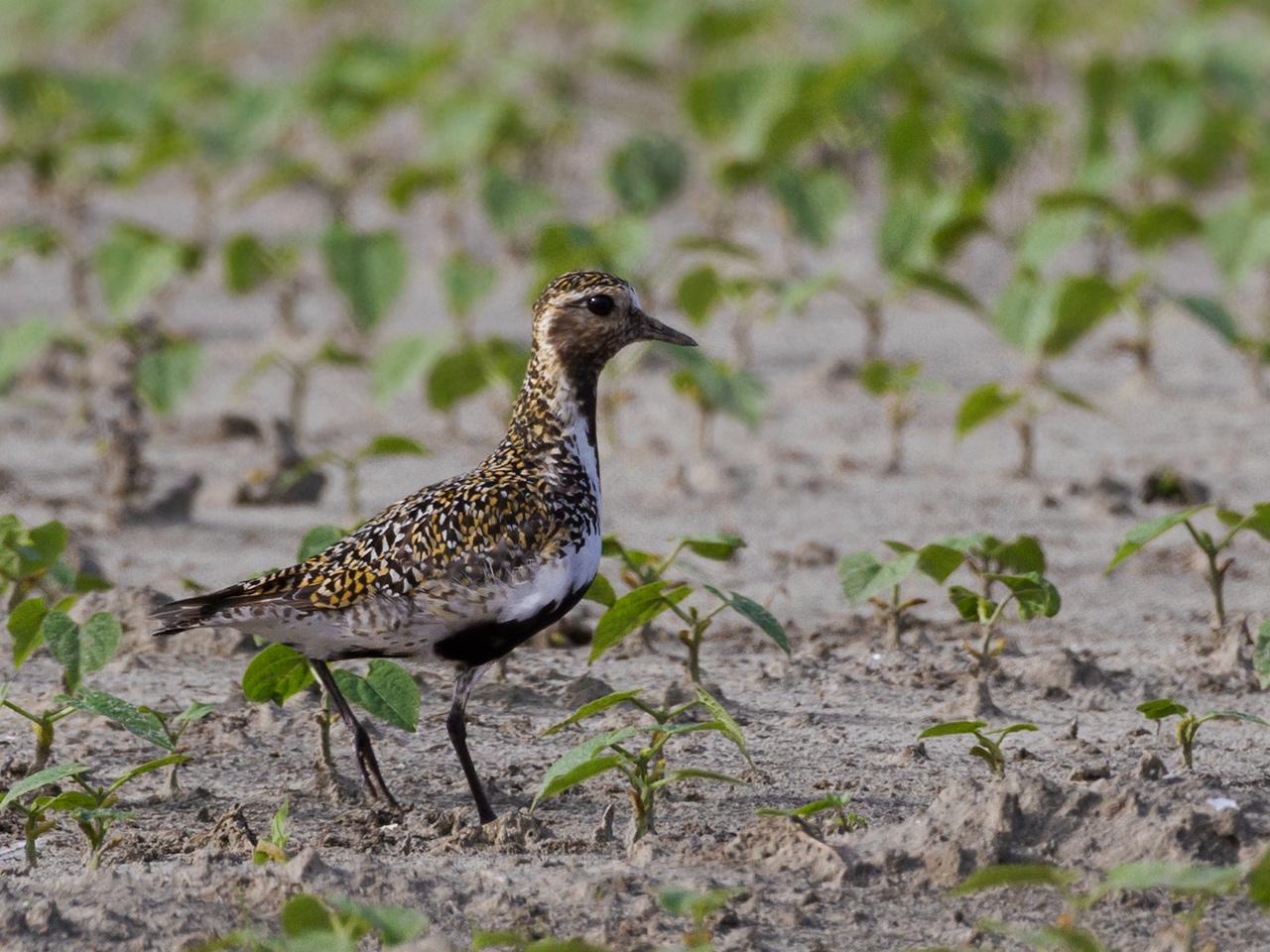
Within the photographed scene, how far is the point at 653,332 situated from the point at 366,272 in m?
3.51

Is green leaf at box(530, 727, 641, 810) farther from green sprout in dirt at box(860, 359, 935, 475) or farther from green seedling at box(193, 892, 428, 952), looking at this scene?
green sprout in dirt at box(860, 359, 935, 475)

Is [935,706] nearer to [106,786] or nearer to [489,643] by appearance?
[489,643]

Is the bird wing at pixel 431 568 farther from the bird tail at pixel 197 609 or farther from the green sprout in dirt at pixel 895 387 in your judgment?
the green sprout in dirt at pixel 895 387

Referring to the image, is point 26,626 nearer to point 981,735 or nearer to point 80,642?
point 80,642

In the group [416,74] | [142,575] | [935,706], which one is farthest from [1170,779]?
[416,74]

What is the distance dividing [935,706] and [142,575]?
2623mm

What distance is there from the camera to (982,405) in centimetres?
707

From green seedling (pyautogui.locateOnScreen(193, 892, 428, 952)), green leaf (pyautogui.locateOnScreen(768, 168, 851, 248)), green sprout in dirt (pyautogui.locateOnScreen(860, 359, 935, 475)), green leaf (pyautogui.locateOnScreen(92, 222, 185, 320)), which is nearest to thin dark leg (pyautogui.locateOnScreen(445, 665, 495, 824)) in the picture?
green seedling (pyautogui.locateOnScreen(193, 892, 428, 952))

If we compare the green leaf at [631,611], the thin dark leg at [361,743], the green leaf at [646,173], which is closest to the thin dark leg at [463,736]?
the thin dark leg at [361,743]

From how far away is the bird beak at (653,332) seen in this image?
16.8 feet

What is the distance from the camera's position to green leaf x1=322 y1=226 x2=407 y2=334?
842cm

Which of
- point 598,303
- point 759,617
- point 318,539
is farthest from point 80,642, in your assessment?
point 759,617

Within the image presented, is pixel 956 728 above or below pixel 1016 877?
above

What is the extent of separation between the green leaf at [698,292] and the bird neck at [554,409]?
3.12 meters
